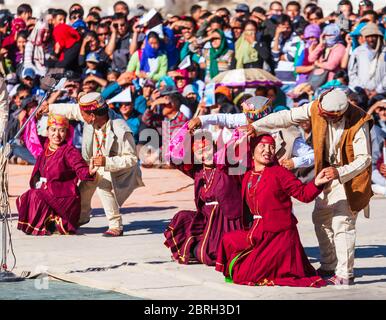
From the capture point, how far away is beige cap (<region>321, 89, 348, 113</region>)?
405 inches

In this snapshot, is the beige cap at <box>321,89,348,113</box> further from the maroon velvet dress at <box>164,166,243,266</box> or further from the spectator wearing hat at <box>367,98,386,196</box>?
the spectator wearing hat at <box>367,98,386,196</box>

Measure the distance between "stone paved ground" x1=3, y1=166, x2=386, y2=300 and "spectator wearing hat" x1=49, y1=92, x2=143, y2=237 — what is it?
0.39 metres

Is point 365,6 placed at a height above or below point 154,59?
above

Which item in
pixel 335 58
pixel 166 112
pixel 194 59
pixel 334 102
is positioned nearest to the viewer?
pixel 334 102

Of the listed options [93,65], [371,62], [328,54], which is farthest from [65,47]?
[371,62]

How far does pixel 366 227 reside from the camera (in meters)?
14.0

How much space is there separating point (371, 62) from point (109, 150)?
569 cm

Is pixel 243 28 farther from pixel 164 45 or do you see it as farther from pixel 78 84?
pixel 78 84

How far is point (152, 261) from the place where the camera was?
11.8 metres

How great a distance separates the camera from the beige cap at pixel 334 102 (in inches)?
405

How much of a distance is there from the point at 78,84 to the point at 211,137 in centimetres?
854

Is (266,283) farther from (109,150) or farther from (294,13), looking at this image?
(294,13)

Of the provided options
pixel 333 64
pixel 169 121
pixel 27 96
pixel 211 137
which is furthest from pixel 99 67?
pixel 211 137

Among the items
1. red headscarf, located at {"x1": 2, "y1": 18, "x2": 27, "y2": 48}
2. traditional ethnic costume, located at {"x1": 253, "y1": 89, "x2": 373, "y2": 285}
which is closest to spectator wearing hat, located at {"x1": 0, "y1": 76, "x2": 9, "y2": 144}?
traditional ethnic costume, located at {"x1": 253, "y1": 89, "x2": 373, "y2": 285}
